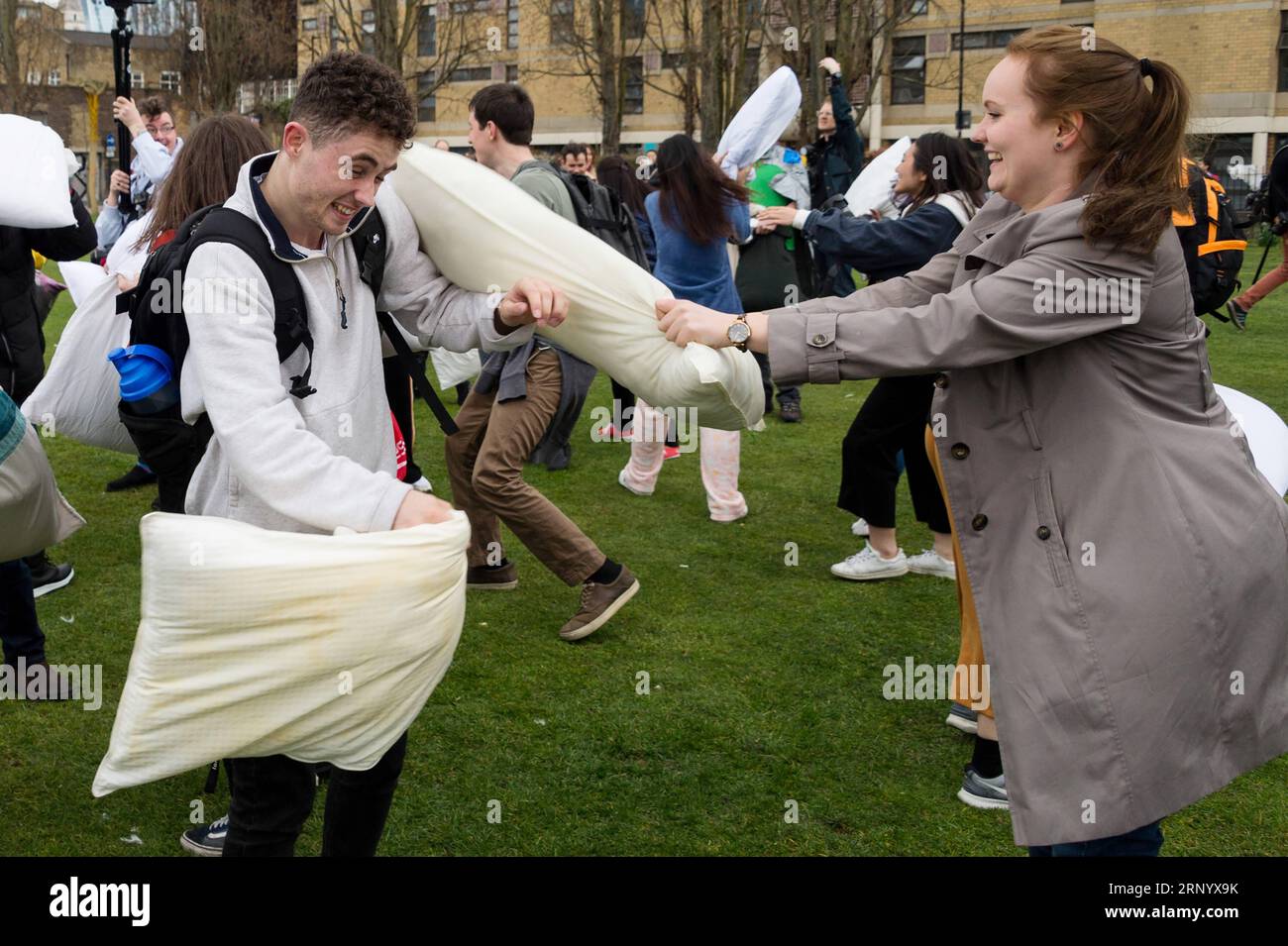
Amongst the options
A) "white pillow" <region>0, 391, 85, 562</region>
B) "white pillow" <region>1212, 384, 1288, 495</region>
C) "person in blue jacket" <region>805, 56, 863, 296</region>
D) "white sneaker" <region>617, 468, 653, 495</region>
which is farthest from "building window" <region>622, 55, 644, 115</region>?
"white pillow" <region>0, 391, 85, 562</region>

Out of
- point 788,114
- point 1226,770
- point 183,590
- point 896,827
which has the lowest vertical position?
point 896,827

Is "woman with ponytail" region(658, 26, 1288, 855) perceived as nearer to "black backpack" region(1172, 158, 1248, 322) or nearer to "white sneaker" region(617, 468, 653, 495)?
"black backpack" region(1172, 158, 1248, 322)

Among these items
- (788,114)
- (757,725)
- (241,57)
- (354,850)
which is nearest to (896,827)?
(757,725)

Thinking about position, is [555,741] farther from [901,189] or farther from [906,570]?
[901,189]

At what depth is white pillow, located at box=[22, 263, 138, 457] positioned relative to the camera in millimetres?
3973

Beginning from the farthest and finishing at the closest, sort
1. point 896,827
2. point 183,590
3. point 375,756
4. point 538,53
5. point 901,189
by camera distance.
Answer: point 538,53 < point 901,189 < point 896,827 < point 375,756 < point 183,590

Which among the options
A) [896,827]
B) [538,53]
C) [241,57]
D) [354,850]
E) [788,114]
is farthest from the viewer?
[538,53]

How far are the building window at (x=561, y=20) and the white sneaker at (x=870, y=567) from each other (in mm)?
35141

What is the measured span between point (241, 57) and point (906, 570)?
114 ft

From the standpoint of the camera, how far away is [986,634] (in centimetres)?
260

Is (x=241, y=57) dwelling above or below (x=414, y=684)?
above

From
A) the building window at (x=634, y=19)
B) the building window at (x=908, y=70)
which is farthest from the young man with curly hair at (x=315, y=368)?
the building window at (x=908, y=70)

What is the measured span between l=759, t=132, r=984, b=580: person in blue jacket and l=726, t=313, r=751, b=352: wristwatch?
9.29ft

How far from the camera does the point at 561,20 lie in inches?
1590
